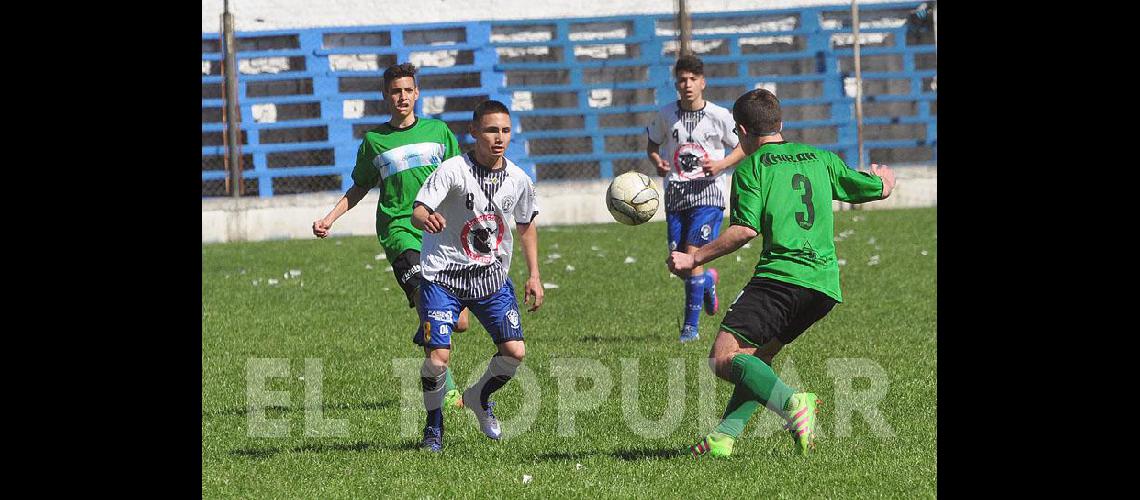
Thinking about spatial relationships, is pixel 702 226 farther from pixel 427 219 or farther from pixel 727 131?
pixel 427 219

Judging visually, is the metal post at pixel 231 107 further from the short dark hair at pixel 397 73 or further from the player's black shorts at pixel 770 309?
the player's black shorts at pixel 770 309

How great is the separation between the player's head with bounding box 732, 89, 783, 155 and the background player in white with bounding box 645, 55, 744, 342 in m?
4.52

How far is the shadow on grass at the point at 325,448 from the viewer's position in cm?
789

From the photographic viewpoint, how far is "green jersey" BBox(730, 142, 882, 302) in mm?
7359

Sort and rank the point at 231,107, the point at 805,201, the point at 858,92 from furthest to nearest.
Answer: the point at 858,92 → the point at 231,107 → the point at 805,201

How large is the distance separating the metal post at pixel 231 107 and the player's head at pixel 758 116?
17.3 meters

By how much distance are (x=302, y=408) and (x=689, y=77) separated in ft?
15.7

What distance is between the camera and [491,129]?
7.86 metres

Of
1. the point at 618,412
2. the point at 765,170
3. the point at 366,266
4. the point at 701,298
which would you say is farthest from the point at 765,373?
the point at 366,266

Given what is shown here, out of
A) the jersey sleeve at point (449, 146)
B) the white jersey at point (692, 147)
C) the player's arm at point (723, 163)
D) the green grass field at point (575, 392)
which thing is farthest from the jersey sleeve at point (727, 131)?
the jersey sleeve at point (449, 146)

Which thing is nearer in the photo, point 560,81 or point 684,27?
point 684,27

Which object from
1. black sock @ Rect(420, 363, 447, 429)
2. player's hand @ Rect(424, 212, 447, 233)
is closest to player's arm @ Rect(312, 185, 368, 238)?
player's hand @ Rect(424, 212, 447, 233)

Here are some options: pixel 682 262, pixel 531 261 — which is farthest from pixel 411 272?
pixel 682 262
